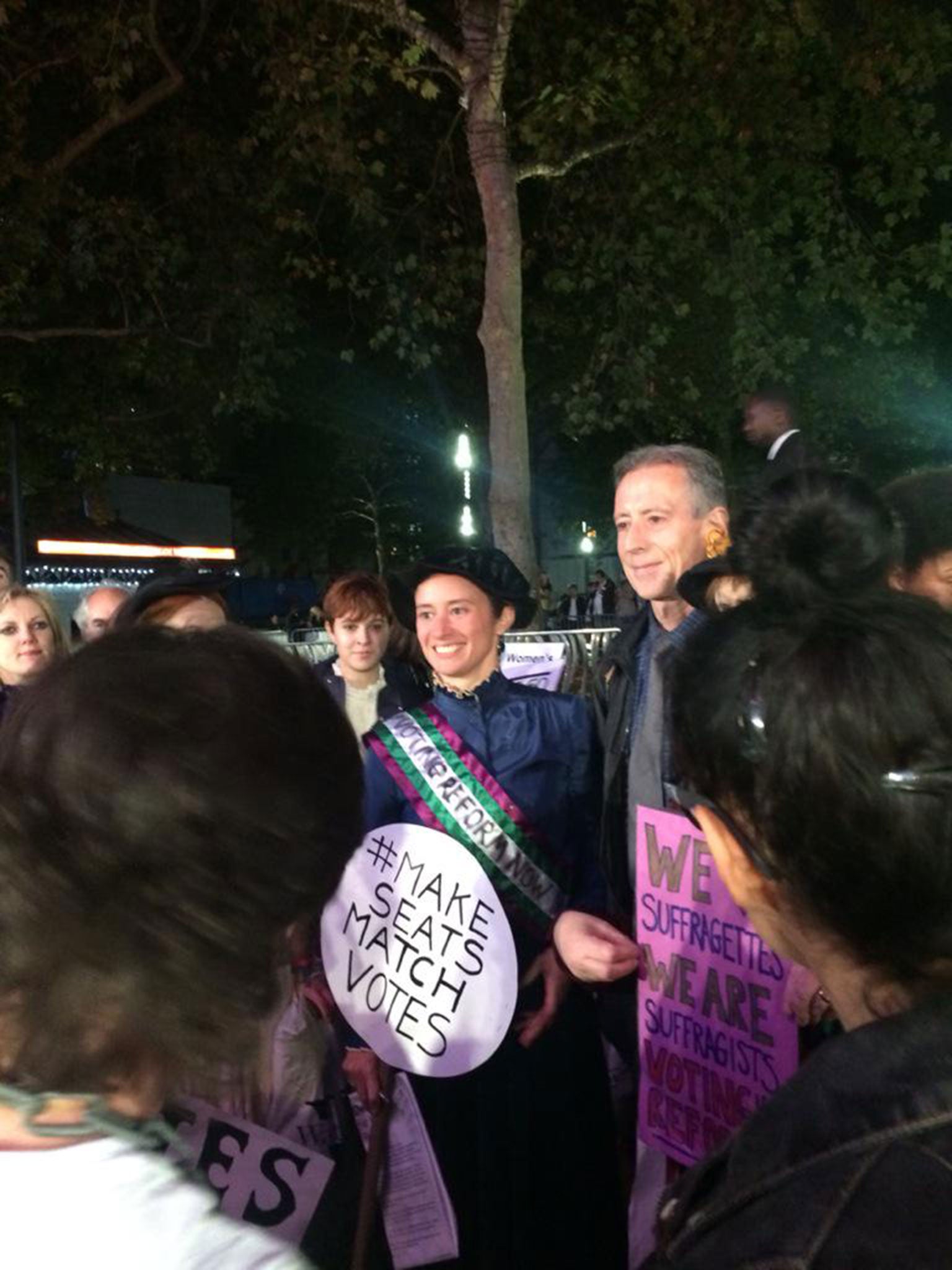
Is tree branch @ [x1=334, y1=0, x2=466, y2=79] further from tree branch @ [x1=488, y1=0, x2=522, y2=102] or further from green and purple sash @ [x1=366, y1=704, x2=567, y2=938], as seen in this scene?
green and purple sash @ [x1=366, y1=704, x2=567, y2=938]

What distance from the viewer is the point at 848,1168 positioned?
0.89 m

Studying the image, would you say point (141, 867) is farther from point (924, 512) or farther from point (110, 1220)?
point (924, 512)

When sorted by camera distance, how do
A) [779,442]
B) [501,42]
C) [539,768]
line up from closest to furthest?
1. [539,768]
2. [779,442]
3. [501,42]

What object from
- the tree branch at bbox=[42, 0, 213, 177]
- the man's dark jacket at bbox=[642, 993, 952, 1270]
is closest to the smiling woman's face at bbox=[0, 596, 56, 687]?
the man's dark jacket at bbox=[642, 993, 952, 1270]

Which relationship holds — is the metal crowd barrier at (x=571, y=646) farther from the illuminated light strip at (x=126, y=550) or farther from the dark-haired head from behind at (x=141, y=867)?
the illuminated light strip at (x=126, y=550)

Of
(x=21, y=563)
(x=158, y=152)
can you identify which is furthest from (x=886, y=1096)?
(x=21, y=563)

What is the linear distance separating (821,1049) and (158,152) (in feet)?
44.2

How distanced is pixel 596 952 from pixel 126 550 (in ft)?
73.0

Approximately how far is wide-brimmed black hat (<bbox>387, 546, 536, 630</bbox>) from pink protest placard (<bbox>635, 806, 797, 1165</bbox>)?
934mm

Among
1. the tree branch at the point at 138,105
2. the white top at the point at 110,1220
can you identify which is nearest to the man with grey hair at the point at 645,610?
the white top at the point at 110,1220

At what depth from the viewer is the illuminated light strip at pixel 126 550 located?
2069cm

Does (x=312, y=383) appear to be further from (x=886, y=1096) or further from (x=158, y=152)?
(x=886, y=1096)

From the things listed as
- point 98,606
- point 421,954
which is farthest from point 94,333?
point 421,954

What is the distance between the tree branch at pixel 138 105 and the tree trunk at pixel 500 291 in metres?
3.43
